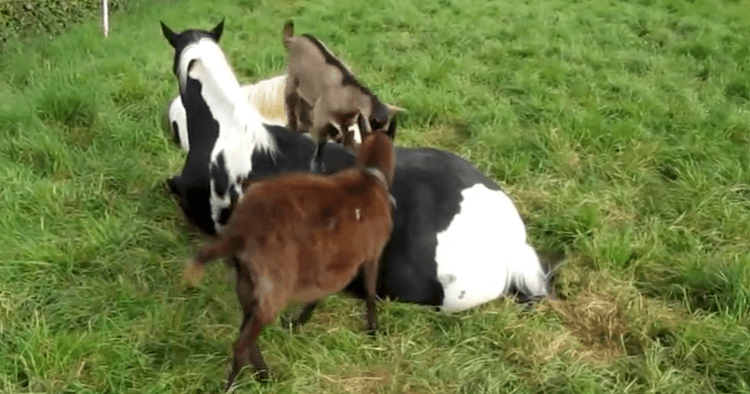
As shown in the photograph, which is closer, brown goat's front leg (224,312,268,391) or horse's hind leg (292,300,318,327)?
brown goat's front leg (224,312,268,391)

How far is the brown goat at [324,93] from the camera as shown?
379 cm

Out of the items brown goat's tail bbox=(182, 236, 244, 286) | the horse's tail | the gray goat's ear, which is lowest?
brown goat's tail bbox=(182, 236, 244, 286)

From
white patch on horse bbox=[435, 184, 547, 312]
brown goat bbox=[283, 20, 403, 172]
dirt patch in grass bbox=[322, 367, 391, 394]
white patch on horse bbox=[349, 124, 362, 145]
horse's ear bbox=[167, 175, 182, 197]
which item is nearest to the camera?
dirt patch in grass bbox=[322, 367, 391, 394]

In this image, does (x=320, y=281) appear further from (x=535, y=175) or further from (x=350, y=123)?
(x=535, y=175)

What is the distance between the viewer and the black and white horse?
2846mm

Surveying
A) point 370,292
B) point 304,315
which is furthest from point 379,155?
point 304,315

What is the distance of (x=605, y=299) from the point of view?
10.3ft

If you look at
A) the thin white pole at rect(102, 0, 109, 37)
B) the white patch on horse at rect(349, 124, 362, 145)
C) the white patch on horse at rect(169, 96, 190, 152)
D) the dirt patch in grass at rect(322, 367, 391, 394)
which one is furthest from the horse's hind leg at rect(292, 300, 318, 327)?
the thin white pole at rect(102, 0, 109, 37)

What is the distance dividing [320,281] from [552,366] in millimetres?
951

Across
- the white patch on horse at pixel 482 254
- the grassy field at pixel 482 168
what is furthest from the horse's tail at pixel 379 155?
the grassy field at pixel 482 168

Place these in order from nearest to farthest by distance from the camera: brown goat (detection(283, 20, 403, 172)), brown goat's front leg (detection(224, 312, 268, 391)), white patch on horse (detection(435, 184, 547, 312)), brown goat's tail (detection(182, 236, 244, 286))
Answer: brown goat's tail (detection(182, 236, 244, 286)) < brown goat's front leg (detection(224, 312, 268, 391)) < white patch on horse (detection(435, 184, 547, 312)) < brown goat (detection(283, 20, 403, 172))

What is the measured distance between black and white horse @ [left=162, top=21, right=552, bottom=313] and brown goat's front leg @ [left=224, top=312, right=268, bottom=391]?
553 millimetres

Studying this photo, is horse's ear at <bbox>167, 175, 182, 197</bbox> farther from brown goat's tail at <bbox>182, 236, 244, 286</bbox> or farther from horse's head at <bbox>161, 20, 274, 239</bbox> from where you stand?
brown goat's tail at <bbox>182, 236, 244, 286</bbox>

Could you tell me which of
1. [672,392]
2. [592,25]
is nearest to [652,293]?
[672,392]
